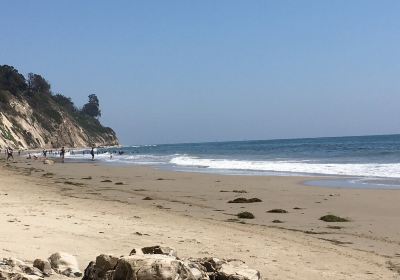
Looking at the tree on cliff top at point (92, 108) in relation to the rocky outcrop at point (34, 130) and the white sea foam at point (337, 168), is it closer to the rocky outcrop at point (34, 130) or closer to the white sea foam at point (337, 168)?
the rocky outcrop at point (34, 130)

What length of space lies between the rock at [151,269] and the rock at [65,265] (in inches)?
47.7

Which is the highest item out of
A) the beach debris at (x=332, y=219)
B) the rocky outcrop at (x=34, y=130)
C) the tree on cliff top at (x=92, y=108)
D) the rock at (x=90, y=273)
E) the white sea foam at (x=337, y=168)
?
the tree on cliff top at (x=92, y=108)

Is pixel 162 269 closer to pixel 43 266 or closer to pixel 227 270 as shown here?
pixel 227 270

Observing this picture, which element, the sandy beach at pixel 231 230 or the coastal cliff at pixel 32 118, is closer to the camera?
the sandy beach at pixel 231 230

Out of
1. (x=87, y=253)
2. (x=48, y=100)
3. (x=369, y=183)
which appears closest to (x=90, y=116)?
(x=48, y=100)

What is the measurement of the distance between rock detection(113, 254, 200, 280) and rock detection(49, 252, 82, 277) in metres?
1.21

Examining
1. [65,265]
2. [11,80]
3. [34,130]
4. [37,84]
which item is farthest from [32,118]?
[65,265]

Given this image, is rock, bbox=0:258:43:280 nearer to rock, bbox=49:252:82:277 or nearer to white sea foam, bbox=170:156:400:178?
rock, bbox=49:252:82:277

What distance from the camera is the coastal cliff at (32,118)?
308ft

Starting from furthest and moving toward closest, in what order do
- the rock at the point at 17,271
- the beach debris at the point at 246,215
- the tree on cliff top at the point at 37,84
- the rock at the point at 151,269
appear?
the tree on cliff top at the point at 37,84, the beach debris at the point at 246,215, the rock at the point at 17,271, the rock at the point at 151,269

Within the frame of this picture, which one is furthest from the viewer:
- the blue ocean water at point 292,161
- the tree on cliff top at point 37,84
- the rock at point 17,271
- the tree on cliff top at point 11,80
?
the tree on cliff top at point 37,84

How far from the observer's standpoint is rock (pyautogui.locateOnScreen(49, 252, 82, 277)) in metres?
5.41

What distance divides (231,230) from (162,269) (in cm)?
597

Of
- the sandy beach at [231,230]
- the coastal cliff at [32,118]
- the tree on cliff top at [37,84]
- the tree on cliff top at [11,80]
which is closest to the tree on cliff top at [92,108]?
the coastal cliff at [32,118]
